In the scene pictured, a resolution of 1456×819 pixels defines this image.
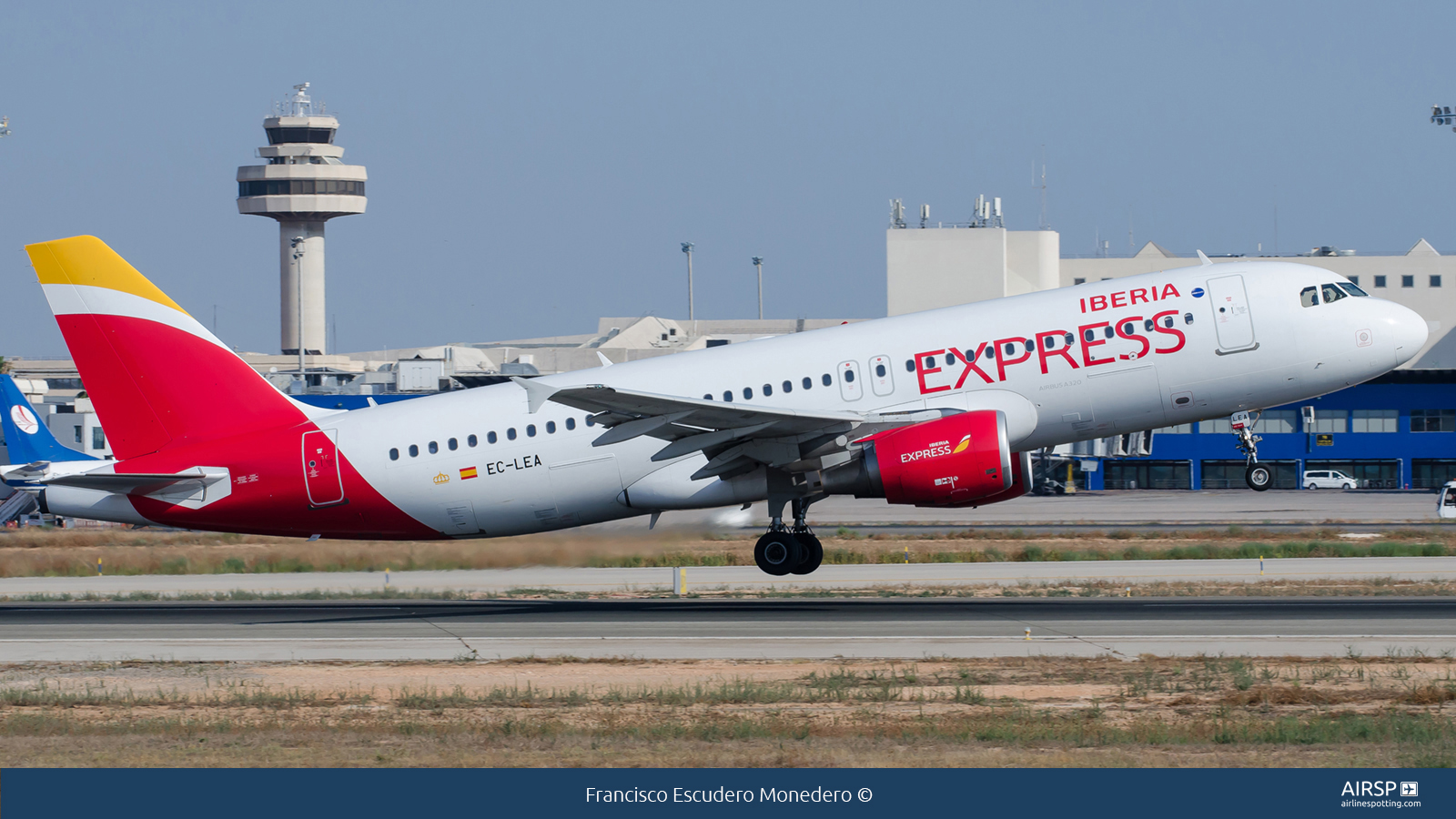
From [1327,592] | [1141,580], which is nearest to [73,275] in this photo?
[1141,580]

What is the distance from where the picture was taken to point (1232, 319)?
29.4m

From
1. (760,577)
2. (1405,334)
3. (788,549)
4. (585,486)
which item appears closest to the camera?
(1405,334)

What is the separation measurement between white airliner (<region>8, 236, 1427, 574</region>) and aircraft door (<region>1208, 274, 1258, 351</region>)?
0.11 feet

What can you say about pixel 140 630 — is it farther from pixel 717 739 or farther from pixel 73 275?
pixel 717 739

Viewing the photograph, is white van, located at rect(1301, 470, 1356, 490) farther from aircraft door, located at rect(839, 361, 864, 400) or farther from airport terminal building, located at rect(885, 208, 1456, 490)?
aircraft door, located at rect(839, 361, 864, 400)

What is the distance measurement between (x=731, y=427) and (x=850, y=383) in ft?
8.86

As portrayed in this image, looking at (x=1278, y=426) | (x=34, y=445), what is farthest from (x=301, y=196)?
(x=34, y=445)

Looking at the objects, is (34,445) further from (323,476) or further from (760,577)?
(760,577)

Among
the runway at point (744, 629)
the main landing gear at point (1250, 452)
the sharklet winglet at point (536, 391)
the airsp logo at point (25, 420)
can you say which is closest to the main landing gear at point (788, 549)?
the runway at point (744, 629)

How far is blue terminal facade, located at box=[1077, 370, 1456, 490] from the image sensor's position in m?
105

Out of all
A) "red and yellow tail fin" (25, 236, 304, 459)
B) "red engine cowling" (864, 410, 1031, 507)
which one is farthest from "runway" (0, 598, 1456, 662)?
"red and yellow tail fin" (25, 236, 304, 459)

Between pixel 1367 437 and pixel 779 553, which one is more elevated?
pixel 1367 437

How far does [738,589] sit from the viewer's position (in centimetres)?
3675

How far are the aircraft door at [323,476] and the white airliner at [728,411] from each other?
0.06m
